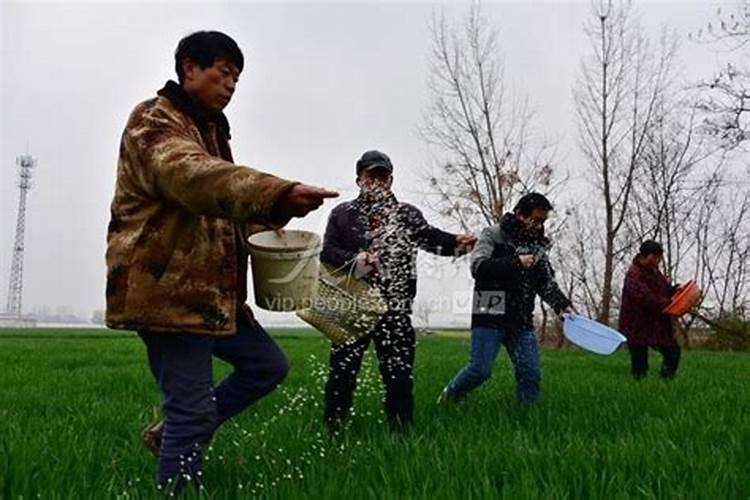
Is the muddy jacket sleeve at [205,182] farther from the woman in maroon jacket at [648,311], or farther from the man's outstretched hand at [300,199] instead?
the woman in maroon jacket at [648,311]

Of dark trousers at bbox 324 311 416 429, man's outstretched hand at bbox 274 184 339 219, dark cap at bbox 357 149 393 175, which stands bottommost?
dark trousers at bbox 324 311 416 429

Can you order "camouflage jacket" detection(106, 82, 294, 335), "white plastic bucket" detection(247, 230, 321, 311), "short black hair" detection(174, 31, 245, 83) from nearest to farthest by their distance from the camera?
1. "camouflage jacket" detection(106, 82, 294, 335)
2. "short black hair" detection(174, 31, 245, 83)
3. "white plastic bucket" detection(247, 230, 321, 311)

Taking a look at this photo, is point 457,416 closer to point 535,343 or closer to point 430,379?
point 535,343

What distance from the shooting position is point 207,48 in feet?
8.32

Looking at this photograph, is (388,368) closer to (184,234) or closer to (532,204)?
(532,204)

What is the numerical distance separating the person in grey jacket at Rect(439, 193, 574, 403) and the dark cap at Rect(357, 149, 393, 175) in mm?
1041

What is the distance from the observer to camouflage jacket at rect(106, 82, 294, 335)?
229 centimetres

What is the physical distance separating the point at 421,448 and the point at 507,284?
2.04 metres

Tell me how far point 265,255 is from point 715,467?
5.39 feet

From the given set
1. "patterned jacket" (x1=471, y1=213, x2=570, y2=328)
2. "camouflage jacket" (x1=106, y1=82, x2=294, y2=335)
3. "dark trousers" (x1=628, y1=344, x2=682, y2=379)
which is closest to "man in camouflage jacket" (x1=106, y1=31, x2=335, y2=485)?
"camouflage jacket" (x1=106, y1=82, x2=294, y2=335)

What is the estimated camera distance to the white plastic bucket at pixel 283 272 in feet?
→ 8.66

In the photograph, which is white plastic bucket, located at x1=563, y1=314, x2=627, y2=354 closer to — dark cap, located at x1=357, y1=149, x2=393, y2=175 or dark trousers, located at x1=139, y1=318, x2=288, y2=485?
dark cap, located at x1=357, y1=149, x2=393, y2=175

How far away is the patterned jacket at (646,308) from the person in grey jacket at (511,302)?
289 centimetres

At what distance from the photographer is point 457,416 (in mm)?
4414
